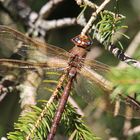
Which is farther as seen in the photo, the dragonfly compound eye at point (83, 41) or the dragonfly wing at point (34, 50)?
the dragonfly wing at point (34, 50)

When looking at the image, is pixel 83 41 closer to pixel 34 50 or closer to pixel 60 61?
pixel 60 61

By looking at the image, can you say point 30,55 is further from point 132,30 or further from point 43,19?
point 132,30

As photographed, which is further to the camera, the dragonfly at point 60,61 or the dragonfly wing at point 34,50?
the dragonfly wing at point 34,50

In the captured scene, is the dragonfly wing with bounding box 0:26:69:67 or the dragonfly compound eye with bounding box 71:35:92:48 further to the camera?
the dragonfly wing with bounding box 0:26:69:67

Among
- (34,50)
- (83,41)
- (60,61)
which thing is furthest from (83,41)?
(34,50)

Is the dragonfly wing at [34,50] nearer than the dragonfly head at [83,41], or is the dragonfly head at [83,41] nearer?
the dragonfly head at [83,41]

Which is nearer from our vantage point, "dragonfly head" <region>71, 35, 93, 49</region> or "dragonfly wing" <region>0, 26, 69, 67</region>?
"dragonfly head" <region>71, 35, 93, 49</region>
